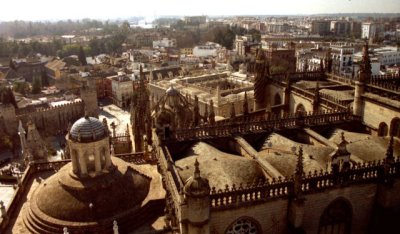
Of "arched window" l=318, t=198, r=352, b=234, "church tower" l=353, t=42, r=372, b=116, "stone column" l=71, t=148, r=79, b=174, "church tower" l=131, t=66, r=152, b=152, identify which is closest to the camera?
"arched window" l=318, t=198, r=352, b=234

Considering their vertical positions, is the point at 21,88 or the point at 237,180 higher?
the point at 237,180

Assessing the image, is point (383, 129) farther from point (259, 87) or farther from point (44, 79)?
point (44, 79)

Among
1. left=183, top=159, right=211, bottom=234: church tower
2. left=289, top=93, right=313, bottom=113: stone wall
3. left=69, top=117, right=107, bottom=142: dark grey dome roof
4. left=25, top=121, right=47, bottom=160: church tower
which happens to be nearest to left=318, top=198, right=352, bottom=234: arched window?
left=183, top=159, right=211, bottom=234: church tower

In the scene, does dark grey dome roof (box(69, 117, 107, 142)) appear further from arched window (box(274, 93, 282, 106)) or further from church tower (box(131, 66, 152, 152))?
arched window (box(274, 93, 282, 106))

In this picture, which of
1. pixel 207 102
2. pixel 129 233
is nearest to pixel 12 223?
pixel 129 233

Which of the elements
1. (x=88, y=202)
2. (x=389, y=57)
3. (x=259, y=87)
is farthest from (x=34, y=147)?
(x=389, y=57)

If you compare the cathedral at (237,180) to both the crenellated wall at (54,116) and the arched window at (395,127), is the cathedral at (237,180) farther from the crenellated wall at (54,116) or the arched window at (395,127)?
the crenellated wall at (54,116)

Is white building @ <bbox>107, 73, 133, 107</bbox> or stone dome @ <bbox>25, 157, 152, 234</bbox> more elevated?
stone dome @ <bbox>25, 157, 152, 234</bbox>
